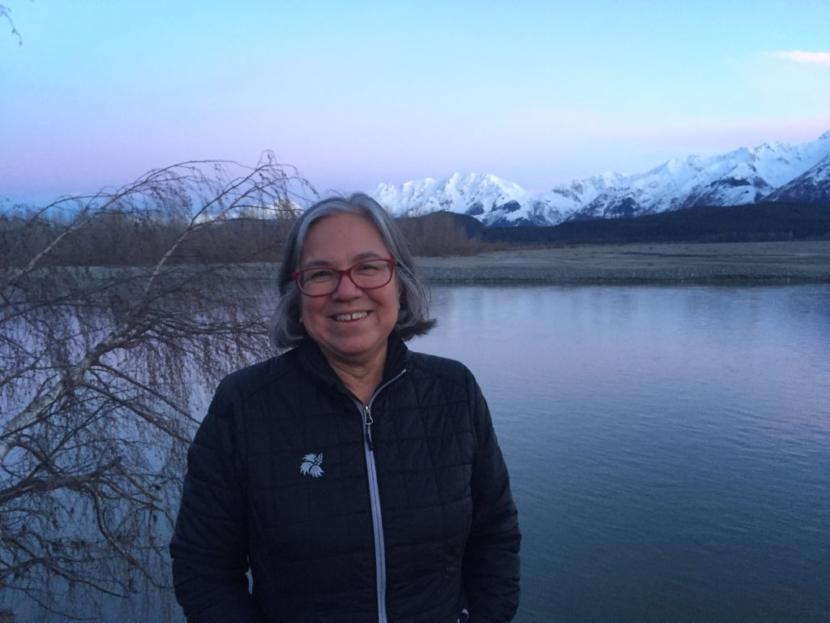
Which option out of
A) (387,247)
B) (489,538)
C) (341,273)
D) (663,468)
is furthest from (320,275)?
(663,468)

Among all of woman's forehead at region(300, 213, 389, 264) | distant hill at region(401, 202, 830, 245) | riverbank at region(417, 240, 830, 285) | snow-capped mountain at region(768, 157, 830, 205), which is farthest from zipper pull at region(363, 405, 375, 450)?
snow-capped mountain at region(768, 157, 830, 205)

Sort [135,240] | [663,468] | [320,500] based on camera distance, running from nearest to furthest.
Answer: [320,500], [135,240], [663,468]

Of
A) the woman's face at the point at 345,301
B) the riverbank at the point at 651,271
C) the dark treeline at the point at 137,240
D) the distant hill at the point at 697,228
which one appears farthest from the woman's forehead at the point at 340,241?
the distant hill at the point at 697,228

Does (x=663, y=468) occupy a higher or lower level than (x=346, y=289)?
lower

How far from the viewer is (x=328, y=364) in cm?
151

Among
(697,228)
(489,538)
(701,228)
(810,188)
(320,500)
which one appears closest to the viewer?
(320,500)

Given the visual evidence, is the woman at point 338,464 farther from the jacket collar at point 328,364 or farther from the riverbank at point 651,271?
the riverbank at point 651,271

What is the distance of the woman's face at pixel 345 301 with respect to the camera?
1.51m

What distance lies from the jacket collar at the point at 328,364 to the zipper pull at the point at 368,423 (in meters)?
0.05

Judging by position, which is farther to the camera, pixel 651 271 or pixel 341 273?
pixel 651 271

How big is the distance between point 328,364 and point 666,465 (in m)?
6.30

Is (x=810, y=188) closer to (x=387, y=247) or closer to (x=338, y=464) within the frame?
(x=387, y=247)

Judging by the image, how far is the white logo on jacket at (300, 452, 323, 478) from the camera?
4.73 ft

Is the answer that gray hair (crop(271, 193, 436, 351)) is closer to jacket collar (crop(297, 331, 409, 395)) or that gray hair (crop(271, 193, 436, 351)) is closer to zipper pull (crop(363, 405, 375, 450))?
jacket collar (crop(297, 331, 409, 395))
